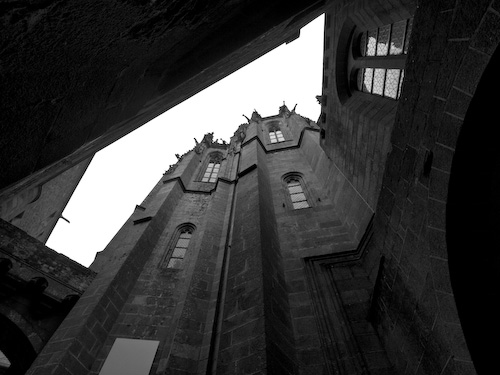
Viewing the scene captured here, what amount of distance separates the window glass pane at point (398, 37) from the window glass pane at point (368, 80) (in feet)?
3.54

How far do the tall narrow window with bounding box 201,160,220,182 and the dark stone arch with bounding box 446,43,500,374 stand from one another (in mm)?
14738

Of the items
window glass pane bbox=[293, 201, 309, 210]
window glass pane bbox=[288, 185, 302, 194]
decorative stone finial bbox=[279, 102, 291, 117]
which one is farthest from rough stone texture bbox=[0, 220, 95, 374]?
decorative stone finial bbox=[279, 102, 291, 117]

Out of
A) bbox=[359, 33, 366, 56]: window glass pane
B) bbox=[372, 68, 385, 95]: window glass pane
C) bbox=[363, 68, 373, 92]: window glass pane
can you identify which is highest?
bbox=[359, 33, 366, 56]: window glass pane

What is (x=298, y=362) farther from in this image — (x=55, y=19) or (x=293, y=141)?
(x=293, y=141)

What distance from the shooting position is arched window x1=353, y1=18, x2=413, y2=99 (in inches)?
218

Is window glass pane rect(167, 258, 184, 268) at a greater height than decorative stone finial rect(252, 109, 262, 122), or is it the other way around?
decorative stone finial rect(252, 109, 262, 122)

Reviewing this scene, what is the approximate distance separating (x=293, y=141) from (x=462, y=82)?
1446cm

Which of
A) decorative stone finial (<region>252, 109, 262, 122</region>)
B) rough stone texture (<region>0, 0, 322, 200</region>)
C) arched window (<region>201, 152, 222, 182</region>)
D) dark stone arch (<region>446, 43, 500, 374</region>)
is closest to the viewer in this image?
rough stone texture (<region>0, 0, 322, 200</region>)

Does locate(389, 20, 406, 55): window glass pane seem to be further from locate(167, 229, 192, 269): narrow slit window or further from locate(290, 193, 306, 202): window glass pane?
locate(167, 229, 192, 269): narrow slit window

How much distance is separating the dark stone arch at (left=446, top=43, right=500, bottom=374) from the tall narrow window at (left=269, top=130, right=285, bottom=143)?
652 inches

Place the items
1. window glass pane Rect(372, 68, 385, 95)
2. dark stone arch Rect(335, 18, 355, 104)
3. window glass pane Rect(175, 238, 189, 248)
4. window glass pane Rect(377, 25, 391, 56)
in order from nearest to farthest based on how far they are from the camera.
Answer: window glass pane Rect(377, 25, 391, 56) → window glass pane Rect(372, 68, 385, 95) → dark stone arch Rect(335, 18, 355, 104) → window glass pane Rect(175, 238, 189, 248)

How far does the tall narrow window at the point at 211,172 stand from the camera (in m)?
17.0

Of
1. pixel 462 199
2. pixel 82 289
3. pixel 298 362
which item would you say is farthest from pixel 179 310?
pixel 462 199

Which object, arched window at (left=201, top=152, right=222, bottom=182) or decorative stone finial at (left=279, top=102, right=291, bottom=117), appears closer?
arched window at (left=201, top=152, right=222, bottom=182)
